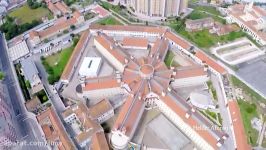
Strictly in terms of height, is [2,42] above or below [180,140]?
above

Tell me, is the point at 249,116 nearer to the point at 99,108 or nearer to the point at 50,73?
the point at 99,108

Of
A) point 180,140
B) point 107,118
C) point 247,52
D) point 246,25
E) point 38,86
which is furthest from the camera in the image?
point 246,25

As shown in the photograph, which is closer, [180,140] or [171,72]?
[180,140]

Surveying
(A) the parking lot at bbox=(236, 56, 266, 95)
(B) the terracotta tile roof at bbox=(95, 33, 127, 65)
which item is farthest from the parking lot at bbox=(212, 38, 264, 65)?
(B) the terracotta tile roof at bbox=(95, 33, 127, 65)

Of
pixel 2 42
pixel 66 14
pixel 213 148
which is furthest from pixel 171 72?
pixel 2 42

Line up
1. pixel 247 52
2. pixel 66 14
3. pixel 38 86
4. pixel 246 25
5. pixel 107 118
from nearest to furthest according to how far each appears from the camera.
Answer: pixel 107 118
pixel 38 86
pixel 247 52
pixel 246 25
pixel 66 14

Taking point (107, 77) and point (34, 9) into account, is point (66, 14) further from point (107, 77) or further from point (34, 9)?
point (107, 77)

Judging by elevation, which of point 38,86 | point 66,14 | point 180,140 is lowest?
point 180,140

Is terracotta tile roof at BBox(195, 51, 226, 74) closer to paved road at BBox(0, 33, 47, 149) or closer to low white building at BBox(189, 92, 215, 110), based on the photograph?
low white building at BBox(189, 92, 215, 110)
